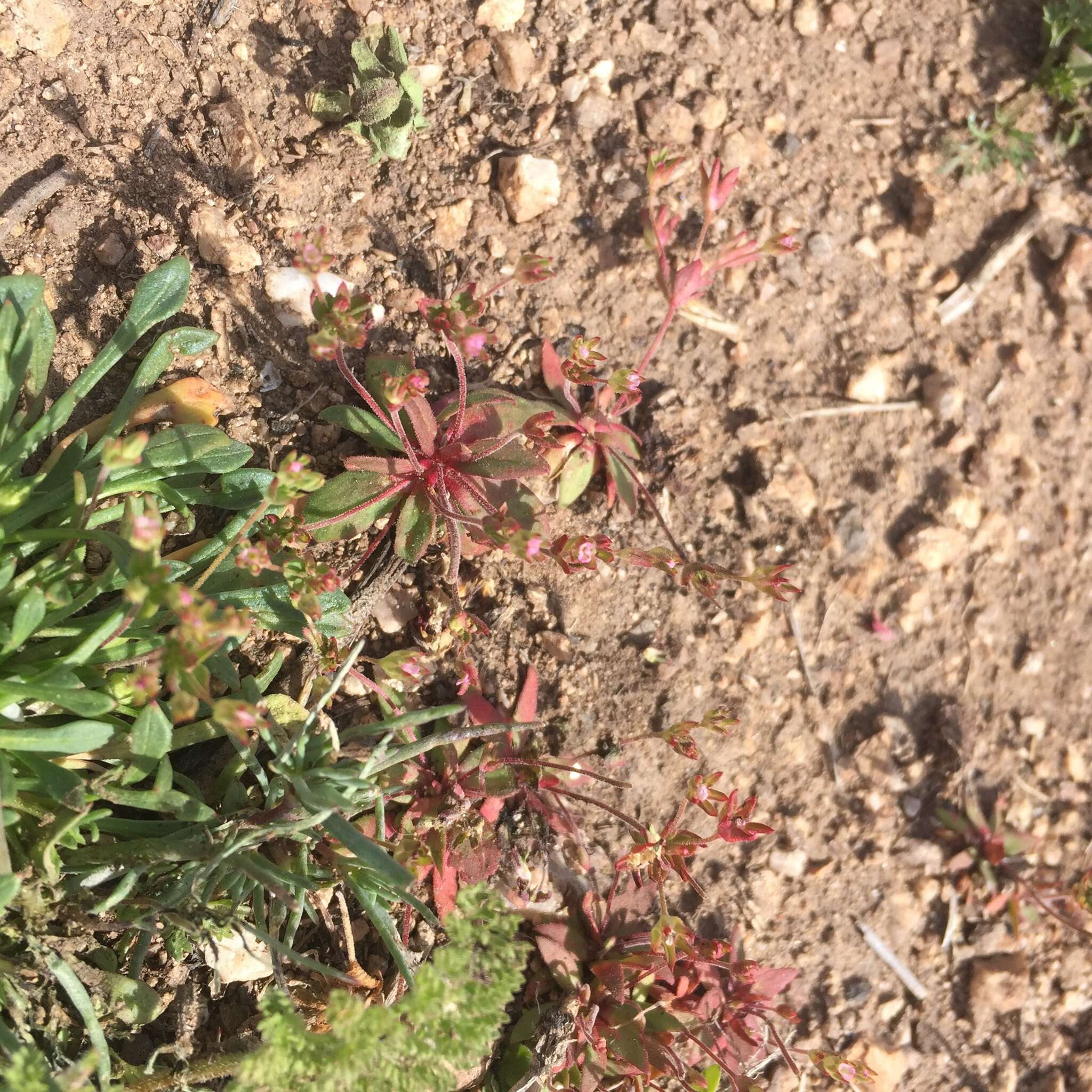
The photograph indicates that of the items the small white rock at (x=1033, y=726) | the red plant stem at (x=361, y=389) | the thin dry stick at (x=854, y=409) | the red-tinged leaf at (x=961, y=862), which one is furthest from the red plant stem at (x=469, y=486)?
the small white rock at (x=1033, y=726)

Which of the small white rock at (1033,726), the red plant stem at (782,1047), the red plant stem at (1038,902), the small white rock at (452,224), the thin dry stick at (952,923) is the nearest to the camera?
the red plant stem at (782,1047)

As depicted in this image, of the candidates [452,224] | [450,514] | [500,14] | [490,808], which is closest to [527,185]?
[452,224]

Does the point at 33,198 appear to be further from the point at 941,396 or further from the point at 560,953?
the point at 941,396

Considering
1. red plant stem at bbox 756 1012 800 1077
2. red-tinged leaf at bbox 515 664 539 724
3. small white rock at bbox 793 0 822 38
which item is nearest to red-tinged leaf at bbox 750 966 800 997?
red plant stem at bbox 756 1012 800 1077

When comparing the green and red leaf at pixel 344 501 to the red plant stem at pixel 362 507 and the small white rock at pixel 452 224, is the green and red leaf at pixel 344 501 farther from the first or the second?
the small white rock at pixel 452 224

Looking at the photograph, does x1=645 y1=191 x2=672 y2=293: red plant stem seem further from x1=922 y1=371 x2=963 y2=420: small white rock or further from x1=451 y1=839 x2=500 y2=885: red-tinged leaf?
x1=451 y1=839 x2=500 y2=885: red-tinged leaf
